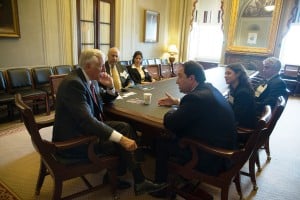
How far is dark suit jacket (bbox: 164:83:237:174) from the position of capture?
1556 mm

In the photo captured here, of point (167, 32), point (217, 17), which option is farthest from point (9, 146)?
point (217, 17)

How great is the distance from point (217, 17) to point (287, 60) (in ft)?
8.34

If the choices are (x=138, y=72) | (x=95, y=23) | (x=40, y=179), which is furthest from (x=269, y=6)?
(x=40, y=179)

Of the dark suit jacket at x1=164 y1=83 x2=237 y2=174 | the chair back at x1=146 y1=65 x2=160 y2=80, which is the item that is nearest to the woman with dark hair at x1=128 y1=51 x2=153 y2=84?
the chair back at x1=146 y1=65 x2=160 y2=80

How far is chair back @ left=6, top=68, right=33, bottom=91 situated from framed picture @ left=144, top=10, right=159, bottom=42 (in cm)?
369

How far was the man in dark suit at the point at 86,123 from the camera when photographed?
1565 mm

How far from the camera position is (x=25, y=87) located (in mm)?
3893

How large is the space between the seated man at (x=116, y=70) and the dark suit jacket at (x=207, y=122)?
154 cm

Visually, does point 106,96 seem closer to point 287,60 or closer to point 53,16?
point 53,16

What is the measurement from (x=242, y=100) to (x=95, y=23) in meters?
4.21

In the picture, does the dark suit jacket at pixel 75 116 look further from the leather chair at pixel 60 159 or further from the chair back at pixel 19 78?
the chair back at pixel 19 78

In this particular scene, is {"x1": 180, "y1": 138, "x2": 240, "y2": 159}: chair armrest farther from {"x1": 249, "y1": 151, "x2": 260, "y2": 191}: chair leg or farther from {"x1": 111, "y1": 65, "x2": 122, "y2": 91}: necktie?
{"x1": 111, "y1": 65, "x2": 122, "y2": 91}: necktie

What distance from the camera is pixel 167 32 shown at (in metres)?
7.68

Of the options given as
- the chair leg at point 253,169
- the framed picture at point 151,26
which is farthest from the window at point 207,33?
the chair leg at point 253,169
